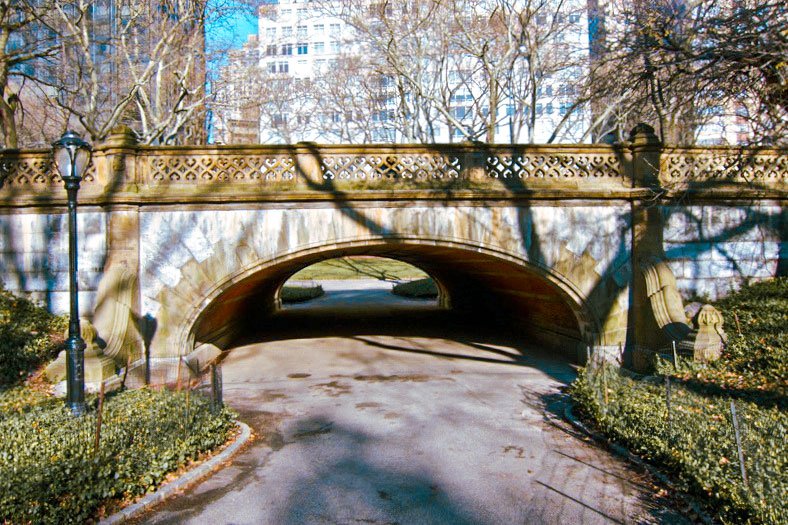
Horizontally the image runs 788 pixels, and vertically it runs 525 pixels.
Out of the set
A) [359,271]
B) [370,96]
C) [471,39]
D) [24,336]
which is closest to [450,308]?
[471,39]

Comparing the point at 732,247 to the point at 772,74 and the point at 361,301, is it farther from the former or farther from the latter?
the point at 361,301

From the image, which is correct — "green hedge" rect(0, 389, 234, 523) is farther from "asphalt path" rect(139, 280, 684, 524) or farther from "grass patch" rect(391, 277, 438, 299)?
"grass patch" rect(391, 277, 438, 299)

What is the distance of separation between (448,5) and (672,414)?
17556mm

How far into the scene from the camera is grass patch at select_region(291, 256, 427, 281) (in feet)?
124

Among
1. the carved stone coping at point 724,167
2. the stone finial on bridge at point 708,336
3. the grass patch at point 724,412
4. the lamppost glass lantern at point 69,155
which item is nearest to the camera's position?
the grass patch at point 724,412

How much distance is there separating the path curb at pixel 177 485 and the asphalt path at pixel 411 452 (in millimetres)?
137

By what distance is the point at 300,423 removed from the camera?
845cm

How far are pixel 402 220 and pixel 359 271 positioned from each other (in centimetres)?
2864

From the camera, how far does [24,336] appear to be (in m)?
10.1

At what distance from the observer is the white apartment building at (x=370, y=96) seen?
70.1 feet

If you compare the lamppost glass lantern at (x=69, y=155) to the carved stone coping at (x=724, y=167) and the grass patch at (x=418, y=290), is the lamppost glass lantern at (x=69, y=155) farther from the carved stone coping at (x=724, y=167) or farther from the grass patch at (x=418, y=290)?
the grass patch at (x=418, y=290)

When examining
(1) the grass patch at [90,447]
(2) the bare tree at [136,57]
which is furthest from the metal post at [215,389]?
(2) the bare tree at [136,57]

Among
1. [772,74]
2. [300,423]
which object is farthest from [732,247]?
[300,423]

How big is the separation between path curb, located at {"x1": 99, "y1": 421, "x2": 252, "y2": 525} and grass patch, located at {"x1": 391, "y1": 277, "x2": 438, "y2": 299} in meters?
21.4
